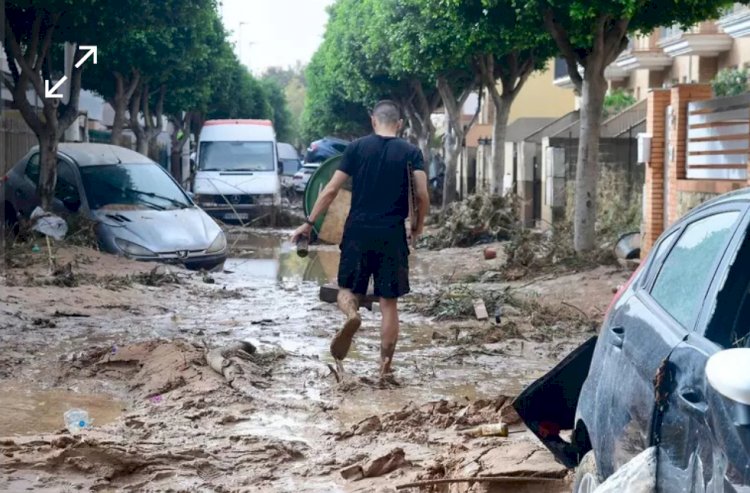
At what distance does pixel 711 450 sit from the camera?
3115mm

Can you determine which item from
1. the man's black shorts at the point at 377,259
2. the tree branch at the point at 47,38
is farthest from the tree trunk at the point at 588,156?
the man's black shorts at the point at 377,259

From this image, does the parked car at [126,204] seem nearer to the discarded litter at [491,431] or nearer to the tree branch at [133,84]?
the discarded litter at [491,431]

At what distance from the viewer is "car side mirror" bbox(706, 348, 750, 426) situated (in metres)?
2.59

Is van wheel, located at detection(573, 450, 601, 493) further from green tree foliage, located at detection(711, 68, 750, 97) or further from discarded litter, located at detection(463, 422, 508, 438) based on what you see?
green tree foliage, located at detection(711, 68, 750, 97)

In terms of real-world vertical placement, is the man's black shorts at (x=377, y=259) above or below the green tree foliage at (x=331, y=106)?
below

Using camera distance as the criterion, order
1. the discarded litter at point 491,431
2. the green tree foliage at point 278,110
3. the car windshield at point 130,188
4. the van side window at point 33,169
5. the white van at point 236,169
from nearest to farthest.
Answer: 1. the discarded litter at point 491,431
2. the car windshield at point 130,188
3. the van side window at point 33,169
4. the white van at point 236,169
5. the green tree foliage at point 278,110

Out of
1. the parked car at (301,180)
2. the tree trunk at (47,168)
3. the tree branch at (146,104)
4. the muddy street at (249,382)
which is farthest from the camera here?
the parked car at (301,180)

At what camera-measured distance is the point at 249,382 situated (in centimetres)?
854

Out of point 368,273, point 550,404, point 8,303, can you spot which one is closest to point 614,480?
point 550,404

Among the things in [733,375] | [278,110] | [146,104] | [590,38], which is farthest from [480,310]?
[278,110]

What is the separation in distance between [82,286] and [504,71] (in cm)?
1723

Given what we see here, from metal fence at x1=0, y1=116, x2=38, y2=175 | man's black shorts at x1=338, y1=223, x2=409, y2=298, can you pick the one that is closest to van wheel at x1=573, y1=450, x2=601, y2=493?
man's black shorts at x1=338, y1=223, x2=409, y2=298

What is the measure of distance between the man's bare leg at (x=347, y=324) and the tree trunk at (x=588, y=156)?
8.85 m

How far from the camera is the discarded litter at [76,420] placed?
276 inches
